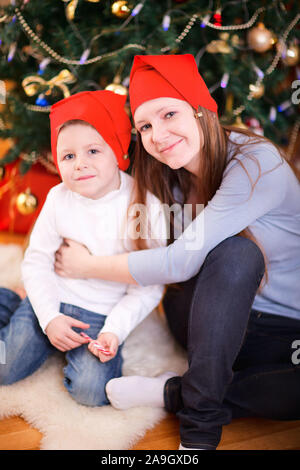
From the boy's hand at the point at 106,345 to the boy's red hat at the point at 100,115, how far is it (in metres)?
0.47

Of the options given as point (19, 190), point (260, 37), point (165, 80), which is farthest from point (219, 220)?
point (19, 190)

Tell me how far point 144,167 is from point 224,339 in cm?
50

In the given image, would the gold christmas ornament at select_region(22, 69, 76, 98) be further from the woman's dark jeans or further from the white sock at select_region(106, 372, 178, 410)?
the white sock at select_region(106, 372, 178, 410)

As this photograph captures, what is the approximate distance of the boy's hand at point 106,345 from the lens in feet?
3.36

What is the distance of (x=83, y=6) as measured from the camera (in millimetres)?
1513

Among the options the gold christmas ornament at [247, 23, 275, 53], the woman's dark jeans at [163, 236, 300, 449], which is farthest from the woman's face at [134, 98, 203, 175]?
the gold christmas ornament at [247, 23, 275, 53]

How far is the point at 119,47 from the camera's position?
59.9 inches

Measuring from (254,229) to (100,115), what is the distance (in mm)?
480

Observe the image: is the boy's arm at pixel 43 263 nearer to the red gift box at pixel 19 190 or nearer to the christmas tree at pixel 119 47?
the christmas tree at pixel 119 47

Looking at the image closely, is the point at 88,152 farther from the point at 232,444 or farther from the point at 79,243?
the point at 232,444

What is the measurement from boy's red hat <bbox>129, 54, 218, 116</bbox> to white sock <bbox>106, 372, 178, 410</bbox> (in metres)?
0.68

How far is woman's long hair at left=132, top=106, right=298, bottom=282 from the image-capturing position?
1.02m

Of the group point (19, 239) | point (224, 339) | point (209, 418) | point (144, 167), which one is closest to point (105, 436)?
point (209, 418)

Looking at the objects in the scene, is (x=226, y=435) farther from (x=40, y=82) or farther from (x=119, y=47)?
(x=119, y=47)
